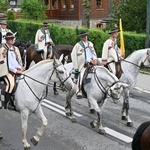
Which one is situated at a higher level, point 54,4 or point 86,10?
point 54,4

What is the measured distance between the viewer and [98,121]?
1038 cm

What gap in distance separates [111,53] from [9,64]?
11.6ft

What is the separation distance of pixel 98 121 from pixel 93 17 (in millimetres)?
31394

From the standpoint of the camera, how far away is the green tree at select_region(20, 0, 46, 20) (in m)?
37.6

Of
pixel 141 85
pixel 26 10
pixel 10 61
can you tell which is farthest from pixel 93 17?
pixel 10 61

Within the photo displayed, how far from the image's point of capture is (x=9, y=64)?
9.45m

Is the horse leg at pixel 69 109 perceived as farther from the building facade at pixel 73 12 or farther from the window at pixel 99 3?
the window at pixel 99 3

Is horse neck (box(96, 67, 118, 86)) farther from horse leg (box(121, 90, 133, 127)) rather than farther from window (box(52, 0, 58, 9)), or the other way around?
window (box(52, 0, 58, 9))

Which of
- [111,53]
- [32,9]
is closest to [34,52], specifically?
[111,53]

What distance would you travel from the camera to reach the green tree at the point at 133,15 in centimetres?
2217

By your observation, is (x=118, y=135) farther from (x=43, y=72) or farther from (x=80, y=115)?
(x=43, y=72)

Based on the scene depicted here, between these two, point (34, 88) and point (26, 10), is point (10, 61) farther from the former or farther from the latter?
point (26, 10)

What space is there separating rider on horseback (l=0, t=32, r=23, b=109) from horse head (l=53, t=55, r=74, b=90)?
3.14 feet

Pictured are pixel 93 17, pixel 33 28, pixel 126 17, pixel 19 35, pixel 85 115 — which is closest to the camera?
pixel 85 115
